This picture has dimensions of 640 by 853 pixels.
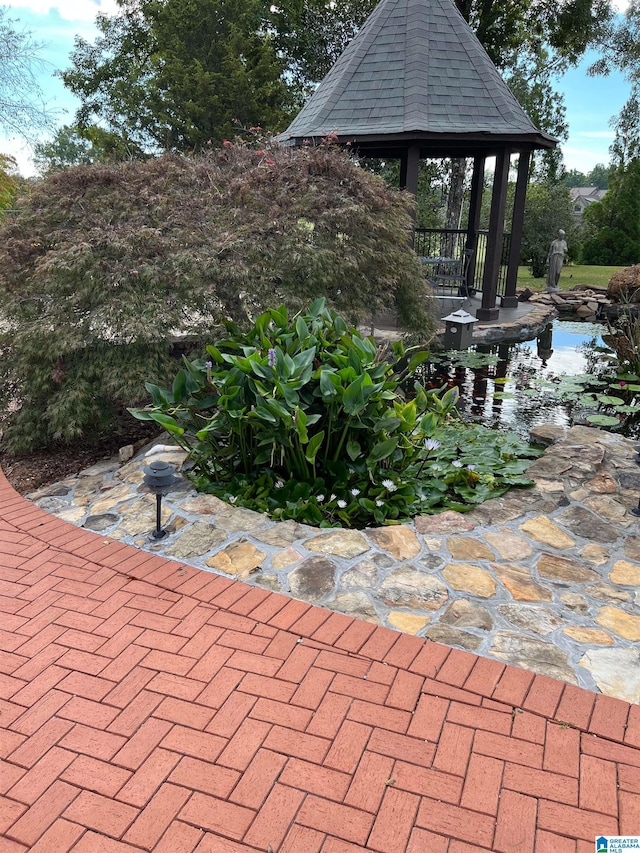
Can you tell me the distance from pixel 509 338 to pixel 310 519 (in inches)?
277

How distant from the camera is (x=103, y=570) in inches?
113

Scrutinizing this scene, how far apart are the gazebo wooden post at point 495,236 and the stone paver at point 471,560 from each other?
6397 mm

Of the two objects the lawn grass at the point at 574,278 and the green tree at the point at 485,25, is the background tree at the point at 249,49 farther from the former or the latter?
the lawn grass at the point at 574,278

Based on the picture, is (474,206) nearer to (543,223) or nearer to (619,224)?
(543,223)

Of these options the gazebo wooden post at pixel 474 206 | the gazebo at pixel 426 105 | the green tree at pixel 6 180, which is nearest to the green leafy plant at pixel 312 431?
the gazebo at pixel 426 105

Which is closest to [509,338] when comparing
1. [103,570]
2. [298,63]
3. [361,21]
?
[103,570]

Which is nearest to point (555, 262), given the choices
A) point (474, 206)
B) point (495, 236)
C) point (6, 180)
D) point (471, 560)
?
point (474, 206)

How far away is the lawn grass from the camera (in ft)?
50.8

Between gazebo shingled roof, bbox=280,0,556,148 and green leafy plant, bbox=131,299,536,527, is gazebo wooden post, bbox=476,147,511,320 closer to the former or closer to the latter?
gazebo shingled roof, bbox=280,0,556,148

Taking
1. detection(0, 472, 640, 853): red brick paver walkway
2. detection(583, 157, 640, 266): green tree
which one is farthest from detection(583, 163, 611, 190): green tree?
detection(0, 472, 640, 853): red brick paver walkway

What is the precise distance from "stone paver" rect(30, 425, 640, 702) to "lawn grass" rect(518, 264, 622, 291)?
12.1 metres

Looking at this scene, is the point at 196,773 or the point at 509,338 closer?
the point at 196,773

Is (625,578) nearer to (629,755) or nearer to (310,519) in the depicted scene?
(629,755)

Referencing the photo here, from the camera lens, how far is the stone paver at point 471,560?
7.99 feet
